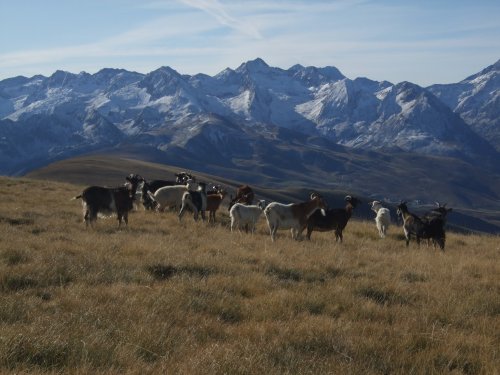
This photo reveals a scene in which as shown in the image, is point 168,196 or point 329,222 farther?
point 168,196

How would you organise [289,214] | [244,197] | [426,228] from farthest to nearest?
[244,197] → [426,228] → [289,214]

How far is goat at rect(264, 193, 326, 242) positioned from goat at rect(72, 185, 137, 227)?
4845 mm

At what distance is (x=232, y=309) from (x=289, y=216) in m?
11.4

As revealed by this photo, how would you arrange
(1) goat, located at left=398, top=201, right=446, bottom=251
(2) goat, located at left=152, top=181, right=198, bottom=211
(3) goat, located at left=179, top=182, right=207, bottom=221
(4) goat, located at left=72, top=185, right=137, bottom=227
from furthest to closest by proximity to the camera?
(2) goat, located at left=152, top=181, right=198, bottom=211
(3) goat, located at left=179, top=182, right=207, bottom=221
(1) goat, located at left=398, top=201, right=446, bottom=251
(4) goat, located at left=72, top=185, right=137, bottom=227

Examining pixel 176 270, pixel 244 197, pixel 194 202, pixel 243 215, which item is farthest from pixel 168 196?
pixel 176 270

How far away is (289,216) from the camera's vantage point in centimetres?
2023

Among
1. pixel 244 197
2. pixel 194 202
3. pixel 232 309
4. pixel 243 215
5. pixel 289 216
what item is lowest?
pixel 244 197

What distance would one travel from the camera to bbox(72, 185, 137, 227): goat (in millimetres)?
19906

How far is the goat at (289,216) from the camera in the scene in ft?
65.8

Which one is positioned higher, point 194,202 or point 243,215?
point 194,202

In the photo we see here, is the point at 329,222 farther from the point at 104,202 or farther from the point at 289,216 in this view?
the point at 104,202

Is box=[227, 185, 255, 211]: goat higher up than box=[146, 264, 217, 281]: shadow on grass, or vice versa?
box=[146, 264, 217, 281]: shadow on grass

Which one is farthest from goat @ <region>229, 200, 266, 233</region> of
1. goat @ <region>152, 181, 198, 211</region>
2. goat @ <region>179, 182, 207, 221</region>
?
goat @ <region>152, 181, 198, 211</region>

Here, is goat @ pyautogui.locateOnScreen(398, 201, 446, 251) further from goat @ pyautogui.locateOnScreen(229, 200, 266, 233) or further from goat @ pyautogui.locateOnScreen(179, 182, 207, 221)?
goat @ pyautogui.locateOnScreen(179, 182, 207, 221)
